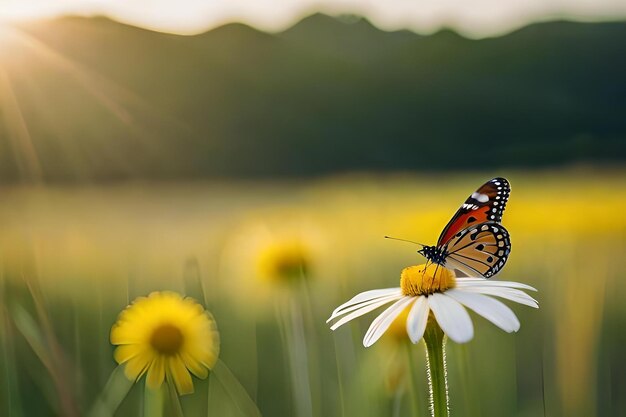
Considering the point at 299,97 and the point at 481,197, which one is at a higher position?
the point at 299,97

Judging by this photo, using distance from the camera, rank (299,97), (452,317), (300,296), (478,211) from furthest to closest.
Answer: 1. (299,97)
2. (300,296)
3. (478,211)
4. (452,317)

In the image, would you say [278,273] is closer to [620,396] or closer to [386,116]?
[620,396]

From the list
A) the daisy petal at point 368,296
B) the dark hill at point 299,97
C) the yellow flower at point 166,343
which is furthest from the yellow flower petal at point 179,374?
the dark hill at point 299,97

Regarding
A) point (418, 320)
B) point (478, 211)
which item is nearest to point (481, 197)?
point (478, 211)

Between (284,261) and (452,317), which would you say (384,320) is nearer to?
(452,317)

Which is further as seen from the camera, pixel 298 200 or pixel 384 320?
pixel 298 200

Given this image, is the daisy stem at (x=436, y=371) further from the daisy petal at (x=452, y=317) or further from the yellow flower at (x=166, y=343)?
the yellow flower at (x=166, y=343)

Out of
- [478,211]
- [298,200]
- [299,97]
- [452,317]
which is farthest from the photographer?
[299,97]
